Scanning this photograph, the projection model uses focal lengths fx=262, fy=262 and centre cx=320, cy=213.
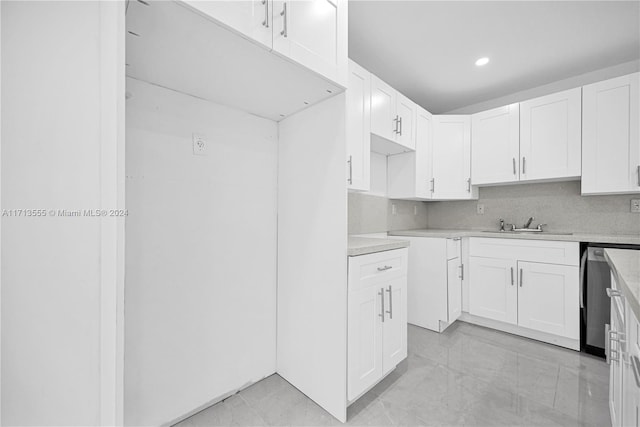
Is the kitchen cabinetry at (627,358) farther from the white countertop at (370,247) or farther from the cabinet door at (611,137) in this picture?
the cabinet door at (611,137)

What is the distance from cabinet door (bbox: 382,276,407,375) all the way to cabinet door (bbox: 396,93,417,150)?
1.32 metres

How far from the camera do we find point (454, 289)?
97.9 inches

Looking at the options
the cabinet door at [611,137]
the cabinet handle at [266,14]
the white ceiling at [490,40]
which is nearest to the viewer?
the cabinet handle at [266,14]

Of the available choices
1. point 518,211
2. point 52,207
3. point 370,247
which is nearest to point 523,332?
point 518,211

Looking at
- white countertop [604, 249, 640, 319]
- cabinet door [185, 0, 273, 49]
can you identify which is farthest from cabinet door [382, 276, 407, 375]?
A: cabinet door [185, 0, 273, 49]

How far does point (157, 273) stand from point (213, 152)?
68 centimetres

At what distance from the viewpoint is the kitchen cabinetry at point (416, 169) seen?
8.66ft

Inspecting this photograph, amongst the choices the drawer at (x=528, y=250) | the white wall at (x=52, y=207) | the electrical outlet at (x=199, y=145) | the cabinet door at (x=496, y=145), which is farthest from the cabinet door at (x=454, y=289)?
the white wall at (x=52, y=207)

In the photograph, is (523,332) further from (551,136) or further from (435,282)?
(551,136)

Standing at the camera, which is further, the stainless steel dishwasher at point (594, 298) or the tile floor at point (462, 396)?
the stainless steel dishwasher at point (594, 298)

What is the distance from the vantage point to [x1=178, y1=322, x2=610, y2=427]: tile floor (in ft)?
4.47

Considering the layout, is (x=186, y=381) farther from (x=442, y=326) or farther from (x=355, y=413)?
(x=442, y=326)

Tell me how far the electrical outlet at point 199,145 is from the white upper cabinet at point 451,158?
2379 mm

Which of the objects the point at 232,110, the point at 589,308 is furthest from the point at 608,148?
the point at 232,110
